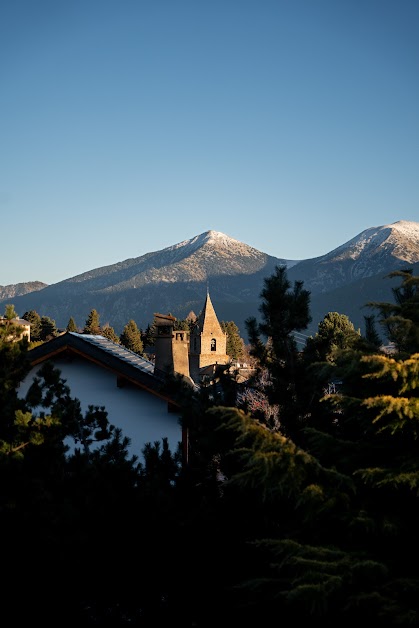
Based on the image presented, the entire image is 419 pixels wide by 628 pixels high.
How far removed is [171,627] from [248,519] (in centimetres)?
148

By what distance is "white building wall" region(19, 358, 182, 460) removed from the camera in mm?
Result: 14711

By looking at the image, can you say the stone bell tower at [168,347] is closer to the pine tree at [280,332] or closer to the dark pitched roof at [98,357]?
the dark pitched roof at [98,357]

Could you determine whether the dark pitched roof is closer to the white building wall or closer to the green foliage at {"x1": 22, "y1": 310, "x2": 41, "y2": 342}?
the white building wall

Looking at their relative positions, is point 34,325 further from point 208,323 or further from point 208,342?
point 208,342

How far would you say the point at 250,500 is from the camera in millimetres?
8281

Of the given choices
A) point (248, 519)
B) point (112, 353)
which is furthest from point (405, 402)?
point (112, 353)

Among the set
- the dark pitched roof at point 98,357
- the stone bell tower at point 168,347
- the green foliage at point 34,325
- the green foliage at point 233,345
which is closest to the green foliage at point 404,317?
the dark pitched roof at point 98,357

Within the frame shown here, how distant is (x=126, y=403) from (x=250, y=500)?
721 centimetres

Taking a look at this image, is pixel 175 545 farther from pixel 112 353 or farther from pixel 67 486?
pixel 112 353

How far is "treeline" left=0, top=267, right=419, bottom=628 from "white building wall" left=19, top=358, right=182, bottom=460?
351 centimetres

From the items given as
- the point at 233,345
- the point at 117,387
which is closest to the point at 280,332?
the point at 117,387

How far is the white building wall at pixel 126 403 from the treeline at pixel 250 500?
351cm

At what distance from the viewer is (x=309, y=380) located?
31.5 feet

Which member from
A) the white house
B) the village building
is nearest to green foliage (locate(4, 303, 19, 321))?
the village building
